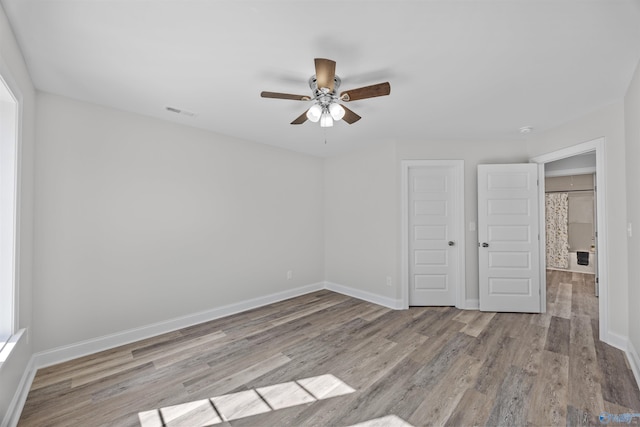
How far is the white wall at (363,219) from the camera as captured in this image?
12.7 ft

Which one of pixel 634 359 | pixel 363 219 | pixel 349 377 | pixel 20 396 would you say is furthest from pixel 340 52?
pixel 634 359

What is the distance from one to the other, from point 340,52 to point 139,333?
133 inches

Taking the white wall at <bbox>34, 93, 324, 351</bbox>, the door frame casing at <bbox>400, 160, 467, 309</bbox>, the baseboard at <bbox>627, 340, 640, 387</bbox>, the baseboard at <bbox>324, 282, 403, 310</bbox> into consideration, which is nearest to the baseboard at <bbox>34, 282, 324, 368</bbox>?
the white wall at <bbox>34, 93, 324, 351</bbox>

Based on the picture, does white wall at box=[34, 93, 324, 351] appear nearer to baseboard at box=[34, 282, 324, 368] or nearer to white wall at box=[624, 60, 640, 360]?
baseboard at box=[34, 282, 324, 368]

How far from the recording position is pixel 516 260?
3.56 meters

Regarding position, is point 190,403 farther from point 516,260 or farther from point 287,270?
point 516,260

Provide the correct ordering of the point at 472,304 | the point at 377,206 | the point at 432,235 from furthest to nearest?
1. the point at 377,206
2. the point at 432,235
3. the point at 472,304

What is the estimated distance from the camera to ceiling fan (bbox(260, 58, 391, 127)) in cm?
173

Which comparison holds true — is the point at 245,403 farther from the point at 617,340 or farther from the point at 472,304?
the point at 617,340

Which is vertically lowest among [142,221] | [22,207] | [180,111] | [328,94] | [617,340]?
[617,340]

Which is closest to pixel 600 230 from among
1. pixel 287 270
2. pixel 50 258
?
pixel 287 270

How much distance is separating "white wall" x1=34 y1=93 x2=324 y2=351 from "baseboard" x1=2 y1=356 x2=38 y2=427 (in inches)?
8.1

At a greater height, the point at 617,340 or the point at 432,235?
the point at 432,235

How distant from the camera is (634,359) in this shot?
2.22 m
